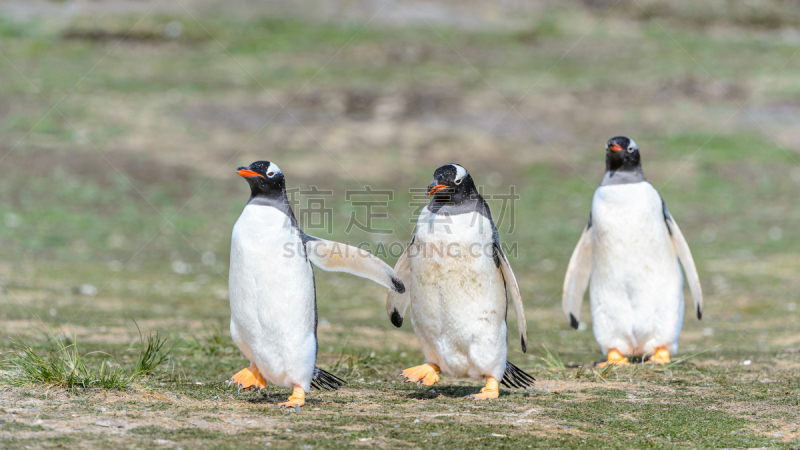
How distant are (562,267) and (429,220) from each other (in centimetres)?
814

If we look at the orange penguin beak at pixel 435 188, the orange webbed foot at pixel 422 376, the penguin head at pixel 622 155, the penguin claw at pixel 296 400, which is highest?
the penguin head at pixel 622 155

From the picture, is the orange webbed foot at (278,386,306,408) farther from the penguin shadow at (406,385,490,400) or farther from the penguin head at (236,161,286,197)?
the penguin head at (236,161,286,197)

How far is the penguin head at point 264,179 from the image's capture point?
5366 millimetres

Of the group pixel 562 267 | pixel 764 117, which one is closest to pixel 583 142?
pixel 764 117

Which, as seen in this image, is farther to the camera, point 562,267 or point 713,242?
point 713,242

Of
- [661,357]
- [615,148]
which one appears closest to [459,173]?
[615,148]

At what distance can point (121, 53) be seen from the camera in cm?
2198

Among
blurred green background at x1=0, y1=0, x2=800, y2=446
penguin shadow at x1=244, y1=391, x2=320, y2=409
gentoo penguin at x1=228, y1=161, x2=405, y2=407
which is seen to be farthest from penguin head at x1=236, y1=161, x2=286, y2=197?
blurred green background at x1=0, y1=0, x2=800, y2=446

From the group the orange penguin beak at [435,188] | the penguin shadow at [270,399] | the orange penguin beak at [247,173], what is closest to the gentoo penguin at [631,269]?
the orange penguin beak at [435,188]

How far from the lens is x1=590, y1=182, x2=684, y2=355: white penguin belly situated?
738 cm

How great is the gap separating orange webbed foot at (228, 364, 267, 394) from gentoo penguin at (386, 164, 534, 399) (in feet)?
3.40

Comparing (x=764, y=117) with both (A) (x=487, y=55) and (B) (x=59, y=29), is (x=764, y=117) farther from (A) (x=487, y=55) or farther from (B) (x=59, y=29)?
(B) (x=59, y=29)

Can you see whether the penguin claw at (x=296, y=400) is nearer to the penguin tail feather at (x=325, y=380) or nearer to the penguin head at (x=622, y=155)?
the penguin tail feather at (x=325, y=380)

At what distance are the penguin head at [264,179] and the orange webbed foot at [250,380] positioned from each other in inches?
49.4
